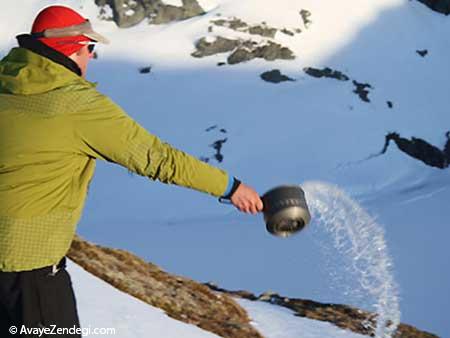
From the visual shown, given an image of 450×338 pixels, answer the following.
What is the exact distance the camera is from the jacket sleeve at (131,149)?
2.87m

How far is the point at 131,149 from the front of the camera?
2928 mm

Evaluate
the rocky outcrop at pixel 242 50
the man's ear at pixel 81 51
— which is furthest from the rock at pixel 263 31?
the man's ear at pixel 81 51

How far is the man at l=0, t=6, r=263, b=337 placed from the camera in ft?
9.43

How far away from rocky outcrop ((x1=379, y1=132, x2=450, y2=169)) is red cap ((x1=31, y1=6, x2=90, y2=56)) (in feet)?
160

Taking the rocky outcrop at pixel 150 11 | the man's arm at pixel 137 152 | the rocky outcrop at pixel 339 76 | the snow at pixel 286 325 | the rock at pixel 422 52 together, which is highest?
the man's arm at pixel 137 152

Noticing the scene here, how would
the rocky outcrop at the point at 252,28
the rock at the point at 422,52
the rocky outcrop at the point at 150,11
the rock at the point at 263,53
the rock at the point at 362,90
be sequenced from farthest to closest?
the rocky outcrop at the point at 150,11
the rocky outcrop at the point at 252,28
the rock at the point at 422,52
the rock at the point at 263,53
the rock at the point at 362,90

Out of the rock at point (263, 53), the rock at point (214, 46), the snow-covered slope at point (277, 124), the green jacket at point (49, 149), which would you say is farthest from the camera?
the rock at point (214, 46)

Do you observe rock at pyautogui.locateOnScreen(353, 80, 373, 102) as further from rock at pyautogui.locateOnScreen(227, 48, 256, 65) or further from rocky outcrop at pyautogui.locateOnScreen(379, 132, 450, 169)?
rock at pyautogui.locateOnScreen(227, 48, 256, 65)

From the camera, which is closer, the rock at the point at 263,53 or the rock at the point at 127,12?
the rock at the point at 263,53

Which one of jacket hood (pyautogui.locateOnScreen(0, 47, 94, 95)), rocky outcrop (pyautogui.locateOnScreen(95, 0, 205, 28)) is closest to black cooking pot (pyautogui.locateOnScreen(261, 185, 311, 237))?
jacket hood (pyautogui.locateOnScreen(0, 47, 94, 95))

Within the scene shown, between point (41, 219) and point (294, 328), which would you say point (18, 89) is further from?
point (294, 328)

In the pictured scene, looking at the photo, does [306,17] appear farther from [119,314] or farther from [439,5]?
[119,314]

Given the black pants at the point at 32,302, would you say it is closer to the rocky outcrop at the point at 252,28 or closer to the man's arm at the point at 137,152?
the man's arm at the point at 137,152

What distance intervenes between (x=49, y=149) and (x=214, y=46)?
5885 cm
